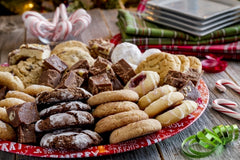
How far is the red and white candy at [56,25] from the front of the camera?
7.77ft

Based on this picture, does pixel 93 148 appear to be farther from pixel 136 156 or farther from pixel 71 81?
pixel 71 81

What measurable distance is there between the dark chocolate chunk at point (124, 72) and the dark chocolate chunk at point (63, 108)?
387mm

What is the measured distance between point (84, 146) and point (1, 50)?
160 cm

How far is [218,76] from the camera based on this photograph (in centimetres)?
208

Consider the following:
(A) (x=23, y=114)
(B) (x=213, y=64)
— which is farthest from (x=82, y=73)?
(B) (x=213, y=64)

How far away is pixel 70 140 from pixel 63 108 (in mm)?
156

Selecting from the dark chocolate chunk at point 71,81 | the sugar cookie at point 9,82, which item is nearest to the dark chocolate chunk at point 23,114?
the dark chocolate chunk at point 71,81

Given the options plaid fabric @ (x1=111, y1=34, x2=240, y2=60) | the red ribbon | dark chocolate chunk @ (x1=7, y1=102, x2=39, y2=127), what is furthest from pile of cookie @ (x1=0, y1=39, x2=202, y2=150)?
plaid fabric @ (x1=111, y1=34, x2=240, y2=60)

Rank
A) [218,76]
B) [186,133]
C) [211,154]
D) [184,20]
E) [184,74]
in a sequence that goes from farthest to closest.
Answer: [184,20] < [218,76] < [184,74] < [186,133] < [211,154]

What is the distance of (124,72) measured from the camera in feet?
5.40

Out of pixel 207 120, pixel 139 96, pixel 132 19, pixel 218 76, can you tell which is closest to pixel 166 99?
pixel 139 96

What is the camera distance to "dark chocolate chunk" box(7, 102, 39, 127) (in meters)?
1.26

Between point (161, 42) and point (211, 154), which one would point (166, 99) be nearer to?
point (211, 154)

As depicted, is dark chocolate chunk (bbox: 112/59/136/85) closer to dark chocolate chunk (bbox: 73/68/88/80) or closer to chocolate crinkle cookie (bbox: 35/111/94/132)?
dark chocolate chunk (bbox: 73/68/88/80)
